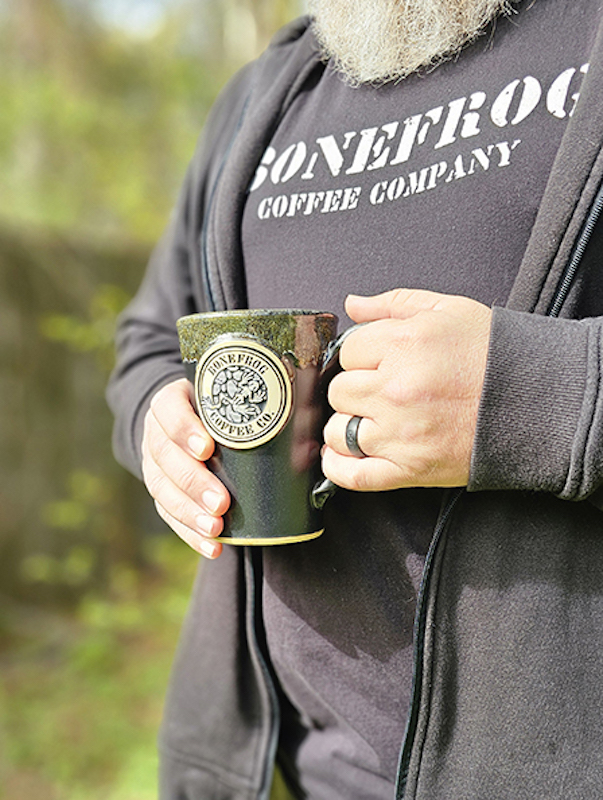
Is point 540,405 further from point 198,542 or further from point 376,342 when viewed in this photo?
point 198,542

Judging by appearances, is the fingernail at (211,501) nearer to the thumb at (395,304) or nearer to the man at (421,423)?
the man at (421,423)

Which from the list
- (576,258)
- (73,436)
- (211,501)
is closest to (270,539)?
(211,501)

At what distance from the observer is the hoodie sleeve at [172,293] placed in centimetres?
110

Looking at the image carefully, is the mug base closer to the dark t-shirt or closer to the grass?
the dark t-shirt

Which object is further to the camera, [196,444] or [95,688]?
[95,688]

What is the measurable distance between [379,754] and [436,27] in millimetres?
920

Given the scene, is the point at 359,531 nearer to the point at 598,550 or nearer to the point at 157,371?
the point at 598,550

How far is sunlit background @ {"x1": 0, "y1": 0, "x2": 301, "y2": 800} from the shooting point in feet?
8.46

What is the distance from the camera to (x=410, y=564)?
0.78 m

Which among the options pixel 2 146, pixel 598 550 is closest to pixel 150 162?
pixel 2 146

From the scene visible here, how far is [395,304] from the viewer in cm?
68

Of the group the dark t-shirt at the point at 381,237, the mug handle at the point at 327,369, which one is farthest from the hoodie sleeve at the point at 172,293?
the mug handle at the point at 327,369

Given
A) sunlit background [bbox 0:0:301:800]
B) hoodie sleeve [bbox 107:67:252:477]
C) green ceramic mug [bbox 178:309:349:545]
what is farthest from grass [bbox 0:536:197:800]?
green ceramic mug [bbox 178:309:349:545]

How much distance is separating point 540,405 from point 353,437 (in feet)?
0.58
